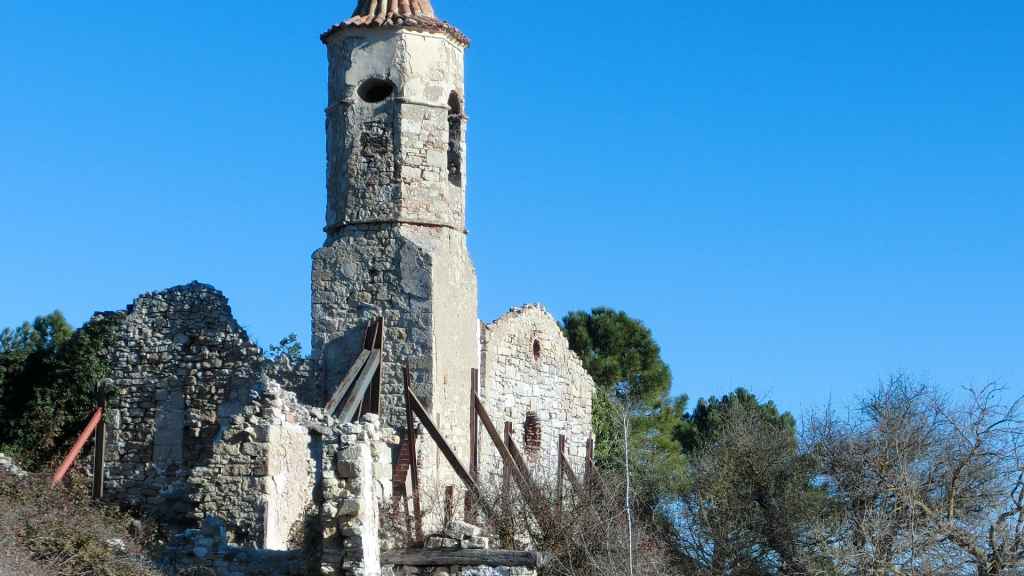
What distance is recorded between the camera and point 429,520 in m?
19.5

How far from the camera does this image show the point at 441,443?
766 inches

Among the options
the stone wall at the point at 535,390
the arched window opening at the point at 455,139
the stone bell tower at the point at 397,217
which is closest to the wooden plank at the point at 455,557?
the stone bell tower at the point at 397,217

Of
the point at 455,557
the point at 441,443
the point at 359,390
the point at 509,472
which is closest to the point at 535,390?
the point at 509,472

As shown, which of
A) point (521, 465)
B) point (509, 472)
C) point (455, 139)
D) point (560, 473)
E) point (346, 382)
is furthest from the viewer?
point (560, 473)

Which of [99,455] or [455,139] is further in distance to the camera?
[455,139]

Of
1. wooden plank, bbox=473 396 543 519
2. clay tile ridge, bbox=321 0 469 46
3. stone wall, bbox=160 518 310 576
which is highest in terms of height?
clay tile ridge, bbox=321 0 469 46

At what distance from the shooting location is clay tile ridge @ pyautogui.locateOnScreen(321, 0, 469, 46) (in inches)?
819

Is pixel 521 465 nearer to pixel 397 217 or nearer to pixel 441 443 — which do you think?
pixel 441 443

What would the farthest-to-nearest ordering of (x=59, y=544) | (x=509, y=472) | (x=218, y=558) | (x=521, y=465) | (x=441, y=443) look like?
(x=521, y=465) → (x=509, y=472) → (x=441, y=443) → (x=218, y=558) → (x=59, y=544)

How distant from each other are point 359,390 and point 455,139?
13.3 ft

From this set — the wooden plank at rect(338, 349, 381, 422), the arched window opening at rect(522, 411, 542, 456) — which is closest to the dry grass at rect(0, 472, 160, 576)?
the wooden plank at rect(338, 349, 381, 422)

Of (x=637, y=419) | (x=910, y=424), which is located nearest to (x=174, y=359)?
(x=910, y=424)

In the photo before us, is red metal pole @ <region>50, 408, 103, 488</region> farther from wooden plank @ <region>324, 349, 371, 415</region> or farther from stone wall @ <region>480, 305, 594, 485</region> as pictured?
stone wall @ <region>480, 305, 594, 485</region>

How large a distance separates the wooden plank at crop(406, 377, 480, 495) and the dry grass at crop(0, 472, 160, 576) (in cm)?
386
